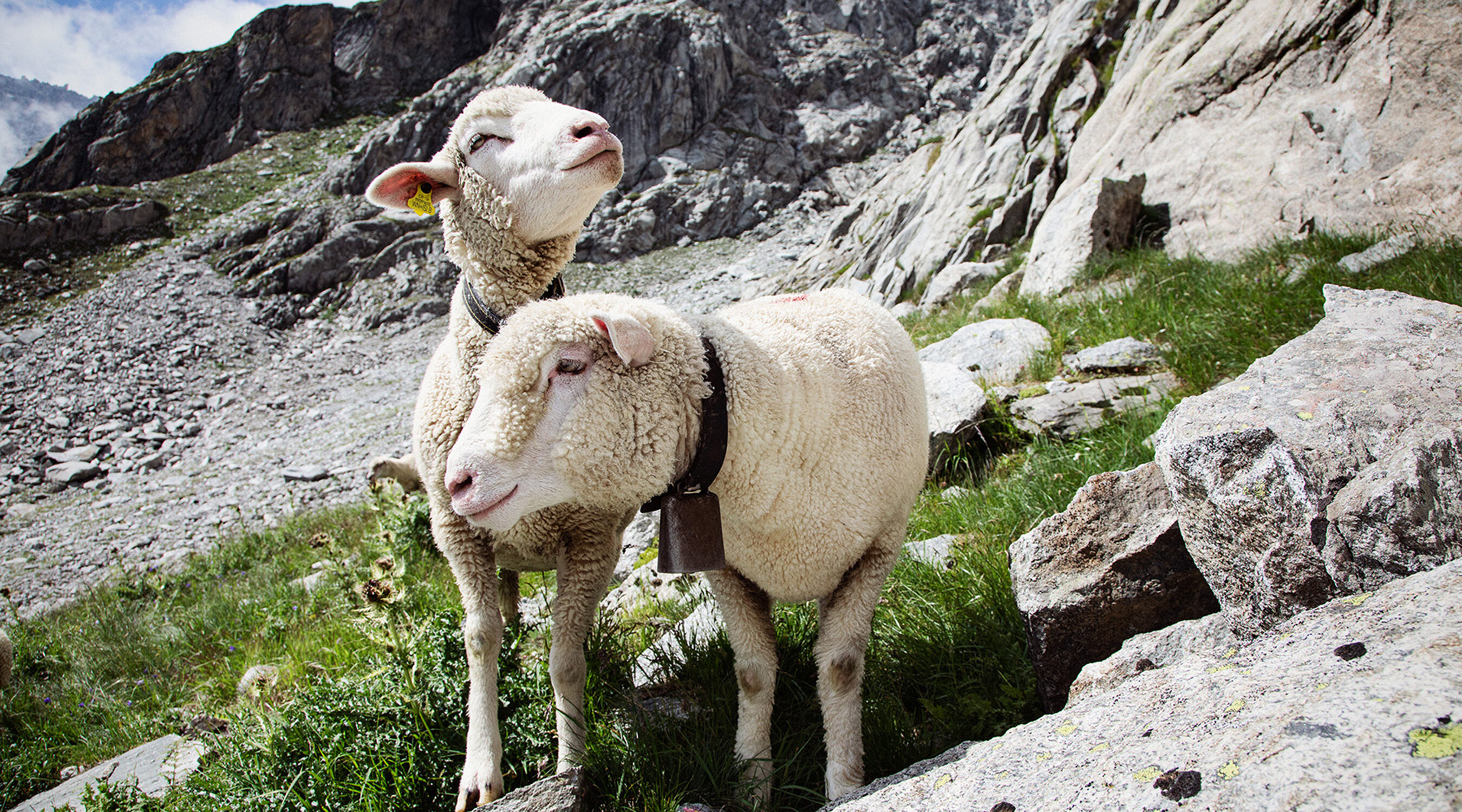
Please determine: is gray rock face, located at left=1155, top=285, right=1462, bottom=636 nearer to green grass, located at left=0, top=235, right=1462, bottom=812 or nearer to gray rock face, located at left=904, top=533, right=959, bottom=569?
green grass, located at left=0, top=235, right=1462, bottom=812

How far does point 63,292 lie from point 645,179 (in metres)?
32.2

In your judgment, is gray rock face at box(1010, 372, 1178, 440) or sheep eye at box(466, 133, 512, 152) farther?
gray rock face at box(1010, 372, 1178, 440)

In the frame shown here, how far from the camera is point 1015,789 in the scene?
1.44 meters

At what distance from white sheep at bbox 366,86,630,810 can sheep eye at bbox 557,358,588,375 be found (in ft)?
2.91

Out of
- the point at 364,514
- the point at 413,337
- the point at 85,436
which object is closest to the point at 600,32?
the point at 413,337

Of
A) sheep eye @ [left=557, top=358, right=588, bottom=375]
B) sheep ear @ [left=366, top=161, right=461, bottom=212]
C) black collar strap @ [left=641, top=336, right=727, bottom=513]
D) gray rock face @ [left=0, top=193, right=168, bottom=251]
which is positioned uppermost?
gray rock face @ [left=0, top=193, right=168, bottom=251]

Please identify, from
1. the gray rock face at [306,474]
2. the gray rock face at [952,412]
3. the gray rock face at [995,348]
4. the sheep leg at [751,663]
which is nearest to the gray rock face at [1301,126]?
the gray rock face at [995,348]

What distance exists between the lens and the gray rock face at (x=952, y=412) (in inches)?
186

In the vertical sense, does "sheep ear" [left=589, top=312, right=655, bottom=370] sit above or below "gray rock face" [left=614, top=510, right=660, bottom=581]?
above

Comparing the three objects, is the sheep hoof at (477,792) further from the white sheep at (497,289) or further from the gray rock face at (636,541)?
the gray rock face at (636,541)

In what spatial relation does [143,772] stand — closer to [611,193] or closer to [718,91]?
[611,193]

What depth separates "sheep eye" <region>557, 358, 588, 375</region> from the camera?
214cm

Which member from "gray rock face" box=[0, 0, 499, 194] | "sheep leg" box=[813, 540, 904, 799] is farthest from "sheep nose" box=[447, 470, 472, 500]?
"gray rock face" box=[0, 0, 499, 194]

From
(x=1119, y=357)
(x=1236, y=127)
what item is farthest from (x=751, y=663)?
(x=1236, y=127)
